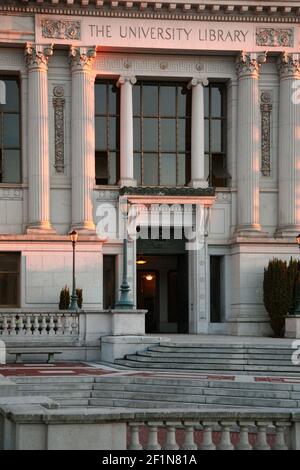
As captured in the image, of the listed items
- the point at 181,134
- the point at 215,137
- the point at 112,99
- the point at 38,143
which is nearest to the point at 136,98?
the point at 112,99

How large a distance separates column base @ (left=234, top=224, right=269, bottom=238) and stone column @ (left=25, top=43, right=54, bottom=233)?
311 inches

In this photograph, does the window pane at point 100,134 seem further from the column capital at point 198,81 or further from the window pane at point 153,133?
the column capital at point 198,81

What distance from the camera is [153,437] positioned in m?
10.9

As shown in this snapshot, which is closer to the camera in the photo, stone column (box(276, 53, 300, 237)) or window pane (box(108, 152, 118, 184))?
stone column (box(276, 53, 300, 237))

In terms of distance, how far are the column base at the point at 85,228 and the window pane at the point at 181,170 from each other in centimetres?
448

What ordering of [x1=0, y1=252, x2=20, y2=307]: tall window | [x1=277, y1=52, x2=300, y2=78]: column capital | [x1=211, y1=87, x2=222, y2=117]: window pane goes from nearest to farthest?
[x1=0, y1=252, x2=20, y2=307]: tall window → [x1=277, y1=52, x2=300, y2=78]: column capital → [x1=211, y1=87, x2=222, y2=117]: window pane

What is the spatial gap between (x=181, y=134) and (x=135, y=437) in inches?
1181

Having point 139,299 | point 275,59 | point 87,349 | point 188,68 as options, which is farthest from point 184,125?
point 87,349

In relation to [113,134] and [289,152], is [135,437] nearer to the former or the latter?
[289,152]

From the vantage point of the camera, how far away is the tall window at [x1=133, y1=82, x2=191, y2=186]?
39750 mm

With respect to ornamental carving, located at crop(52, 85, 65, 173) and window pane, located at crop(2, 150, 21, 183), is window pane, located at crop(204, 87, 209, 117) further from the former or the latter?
window pane, located at crop(2, 150, 21, 183)

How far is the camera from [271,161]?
130 ft

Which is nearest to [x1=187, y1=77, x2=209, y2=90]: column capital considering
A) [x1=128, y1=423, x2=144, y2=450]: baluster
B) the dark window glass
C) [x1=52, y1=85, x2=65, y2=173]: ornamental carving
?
[x1=52, y1=85, x2=65, y2=173]: ornamental carving
